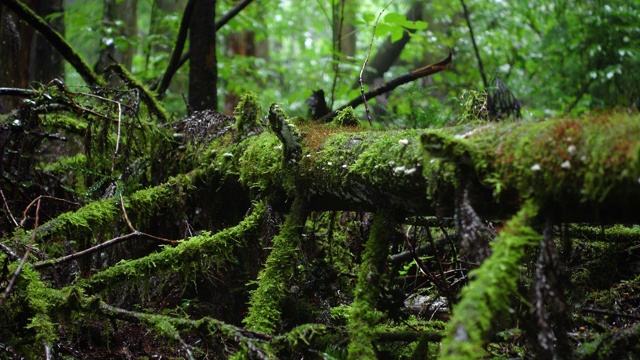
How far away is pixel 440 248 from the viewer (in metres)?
3.46

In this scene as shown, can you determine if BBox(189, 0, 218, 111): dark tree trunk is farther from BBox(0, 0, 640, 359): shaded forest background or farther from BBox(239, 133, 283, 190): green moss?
BBox(239, 133, 283, 190): green moss

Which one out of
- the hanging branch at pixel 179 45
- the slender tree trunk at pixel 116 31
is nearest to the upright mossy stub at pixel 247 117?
the hanging branch at pixel 179 45

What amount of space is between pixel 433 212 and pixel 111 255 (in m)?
2.10

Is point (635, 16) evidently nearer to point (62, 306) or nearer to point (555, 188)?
point (555, 188)

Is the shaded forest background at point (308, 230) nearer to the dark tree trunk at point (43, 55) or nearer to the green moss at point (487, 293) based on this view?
the green moss at point (487, 293)

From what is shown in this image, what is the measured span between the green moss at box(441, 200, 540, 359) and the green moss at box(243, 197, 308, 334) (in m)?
1.02

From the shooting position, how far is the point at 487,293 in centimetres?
137

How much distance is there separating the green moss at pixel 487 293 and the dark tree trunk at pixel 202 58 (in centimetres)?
341

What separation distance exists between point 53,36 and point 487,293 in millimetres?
4113

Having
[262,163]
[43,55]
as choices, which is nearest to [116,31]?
[43,55]

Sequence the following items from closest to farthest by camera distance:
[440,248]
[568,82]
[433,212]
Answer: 1. [433,212]
2. [440,248]
3. [568,82]

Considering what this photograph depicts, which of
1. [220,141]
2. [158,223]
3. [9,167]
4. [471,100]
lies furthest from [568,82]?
[9,167]

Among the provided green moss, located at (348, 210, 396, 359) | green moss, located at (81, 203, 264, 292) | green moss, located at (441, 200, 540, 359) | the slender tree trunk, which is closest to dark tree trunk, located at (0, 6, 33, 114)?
the slender tree trunk

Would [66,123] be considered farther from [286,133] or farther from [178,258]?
[286,133]
